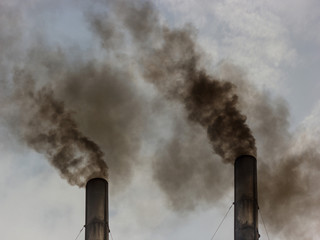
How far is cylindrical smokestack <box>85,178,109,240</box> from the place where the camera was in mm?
29141

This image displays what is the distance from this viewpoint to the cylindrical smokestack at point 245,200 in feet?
93.2

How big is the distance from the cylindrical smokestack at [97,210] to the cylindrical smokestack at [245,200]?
442cm

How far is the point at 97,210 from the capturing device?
Answer: 2934 centimetres

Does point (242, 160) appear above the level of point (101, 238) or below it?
above

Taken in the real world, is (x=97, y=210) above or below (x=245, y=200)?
below

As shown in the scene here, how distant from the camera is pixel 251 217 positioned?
2873 centimetres

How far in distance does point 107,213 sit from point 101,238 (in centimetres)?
93

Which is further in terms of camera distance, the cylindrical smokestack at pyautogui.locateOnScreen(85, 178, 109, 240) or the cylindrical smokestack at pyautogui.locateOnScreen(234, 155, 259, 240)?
the cylindrical smokestack at pyautogui.locateOnScreen(85, 178, 109, 240)

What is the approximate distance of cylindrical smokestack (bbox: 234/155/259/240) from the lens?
28.4 meters

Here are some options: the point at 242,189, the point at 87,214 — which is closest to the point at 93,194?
the point at 87,214

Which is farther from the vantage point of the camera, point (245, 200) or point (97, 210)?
point (97, 210)

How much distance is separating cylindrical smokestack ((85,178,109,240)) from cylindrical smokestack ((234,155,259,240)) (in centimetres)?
442

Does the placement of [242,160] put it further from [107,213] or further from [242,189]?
[107,213]

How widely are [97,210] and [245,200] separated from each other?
16.4 ft
